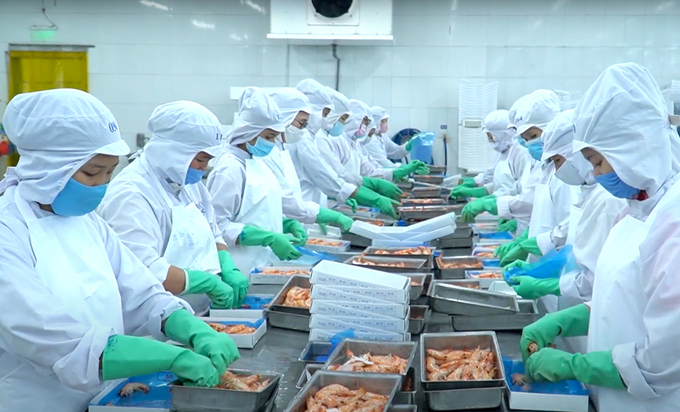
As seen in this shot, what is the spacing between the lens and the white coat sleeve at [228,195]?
12.9 ft

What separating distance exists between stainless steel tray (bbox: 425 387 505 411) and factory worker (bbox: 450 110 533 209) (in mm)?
4789

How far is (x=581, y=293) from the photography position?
2.79m

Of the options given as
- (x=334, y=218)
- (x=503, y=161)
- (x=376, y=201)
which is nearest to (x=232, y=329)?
(x=334, y=218)

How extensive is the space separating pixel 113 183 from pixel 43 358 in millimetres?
1165

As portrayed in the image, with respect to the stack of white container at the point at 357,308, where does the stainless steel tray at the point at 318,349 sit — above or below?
below

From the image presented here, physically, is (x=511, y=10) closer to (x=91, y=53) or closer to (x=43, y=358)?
(x=91, y=53)

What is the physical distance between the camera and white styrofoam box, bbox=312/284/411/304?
8.12 ft

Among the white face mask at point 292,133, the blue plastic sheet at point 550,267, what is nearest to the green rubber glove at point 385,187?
the white face mask at point 292,133

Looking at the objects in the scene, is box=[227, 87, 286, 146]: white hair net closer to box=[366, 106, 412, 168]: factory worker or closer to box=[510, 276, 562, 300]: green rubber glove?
box=[510, 276, 562, 300]: green rubber glove

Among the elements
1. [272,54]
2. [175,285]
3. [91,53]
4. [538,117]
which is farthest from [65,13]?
[175,285]

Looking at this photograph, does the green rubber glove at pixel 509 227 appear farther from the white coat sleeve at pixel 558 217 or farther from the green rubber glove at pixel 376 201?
the white coat sleeve at pixel 558 217

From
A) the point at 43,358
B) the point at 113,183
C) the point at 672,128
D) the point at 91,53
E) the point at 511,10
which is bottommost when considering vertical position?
the point at 43,358

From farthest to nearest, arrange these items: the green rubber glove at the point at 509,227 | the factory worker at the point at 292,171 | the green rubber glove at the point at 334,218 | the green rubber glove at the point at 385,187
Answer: the green rubber glove at the point at 385,187, the green rubber glove at the point at 509,227, the green rubber glove at the point at 334,218, the factory worker at the point at 292,171

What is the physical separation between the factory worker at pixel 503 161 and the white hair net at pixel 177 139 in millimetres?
4325
